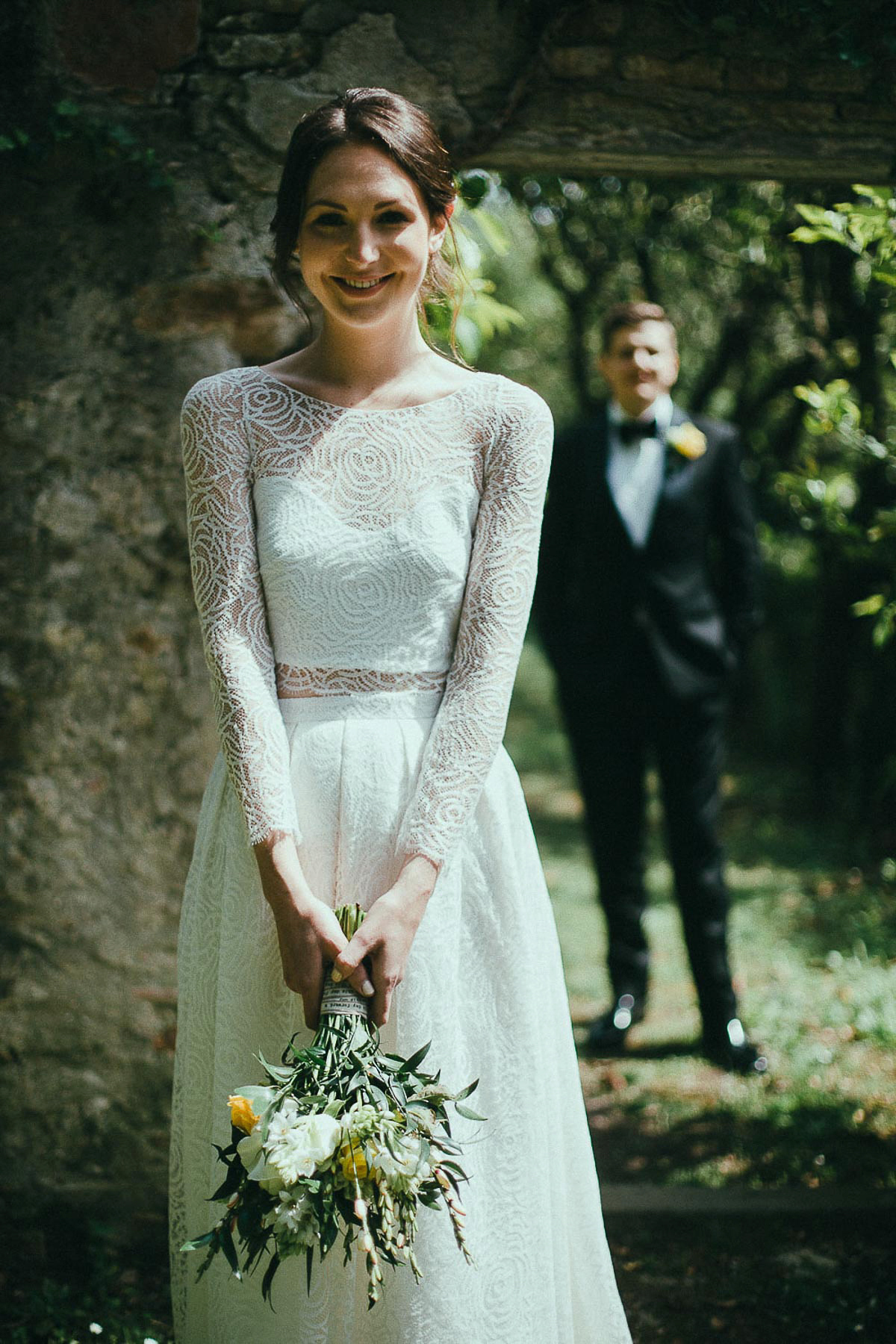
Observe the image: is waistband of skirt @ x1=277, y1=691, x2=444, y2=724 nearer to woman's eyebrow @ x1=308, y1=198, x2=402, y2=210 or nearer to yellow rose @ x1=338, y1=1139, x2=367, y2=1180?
yellow rose @ x1=338, y1=1139, x2=367, y2=1180

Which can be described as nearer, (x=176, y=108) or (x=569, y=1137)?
(x=569, y=1137)

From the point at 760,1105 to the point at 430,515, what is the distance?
2.71 m

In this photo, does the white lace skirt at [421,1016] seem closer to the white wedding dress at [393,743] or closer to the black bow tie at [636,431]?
the white wedding dress at [393,743]

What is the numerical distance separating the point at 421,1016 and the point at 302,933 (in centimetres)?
27

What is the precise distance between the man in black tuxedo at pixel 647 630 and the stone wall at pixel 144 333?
1.29 meters

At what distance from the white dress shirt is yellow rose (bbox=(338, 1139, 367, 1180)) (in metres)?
2.99

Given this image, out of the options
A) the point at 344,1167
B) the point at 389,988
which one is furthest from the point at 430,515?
the point at 344,1167

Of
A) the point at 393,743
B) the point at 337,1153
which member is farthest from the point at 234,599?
the point at 337,1153

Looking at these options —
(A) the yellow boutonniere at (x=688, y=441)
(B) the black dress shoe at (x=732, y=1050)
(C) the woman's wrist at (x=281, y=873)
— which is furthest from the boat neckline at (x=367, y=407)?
(B) the black dress shoe at (x=732, y=1050)

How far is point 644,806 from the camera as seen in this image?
14.4ft

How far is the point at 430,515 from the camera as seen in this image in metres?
1.96

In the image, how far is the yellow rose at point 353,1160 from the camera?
5.26 feet

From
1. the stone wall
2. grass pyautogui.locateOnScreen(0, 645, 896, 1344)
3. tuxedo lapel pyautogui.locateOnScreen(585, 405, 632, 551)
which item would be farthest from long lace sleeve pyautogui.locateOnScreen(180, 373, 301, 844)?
tuxedo lapel pyautogui.locateOnScreen(585, 405, 632, 551)

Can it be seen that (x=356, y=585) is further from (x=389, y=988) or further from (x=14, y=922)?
(x=14, y=922)
